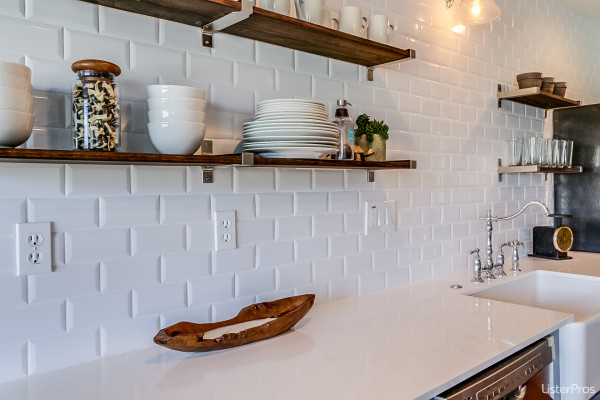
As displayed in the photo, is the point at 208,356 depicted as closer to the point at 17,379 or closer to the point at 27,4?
the point at 17,379

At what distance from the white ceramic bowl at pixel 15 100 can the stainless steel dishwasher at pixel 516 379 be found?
1.07 metres

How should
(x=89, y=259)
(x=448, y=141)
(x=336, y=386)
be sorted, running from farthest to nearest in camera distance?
(x=448, y=141) → (x=89, y=259) → (x=336, y=386)

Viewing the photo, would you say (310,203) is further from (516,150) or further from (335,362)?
(516,150)

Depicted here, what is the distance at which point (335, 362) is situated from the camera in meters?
1.22

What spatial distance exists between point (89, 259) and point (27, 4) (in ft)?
2.00

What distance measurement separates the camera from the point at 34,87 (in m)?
1.15

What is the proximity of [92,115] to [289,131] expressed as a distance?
0.51 meters

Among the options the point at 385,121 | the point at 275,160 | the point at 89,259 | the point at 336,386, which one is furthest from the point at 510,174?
the point at 89,259

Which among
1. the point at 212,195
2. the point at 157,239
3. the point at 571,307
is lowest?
the point at 571,307

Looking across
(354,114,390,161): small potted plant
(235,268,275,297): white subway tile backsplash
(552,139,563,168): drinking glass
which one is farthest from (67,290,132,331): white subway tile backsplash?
(552,139,563,168): drinking glass

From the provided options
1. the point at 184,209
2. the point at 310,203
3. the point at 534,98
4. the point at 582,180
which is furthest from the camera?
the point at 582,180

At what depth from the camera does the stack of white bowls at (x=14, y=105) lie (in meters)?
0.96

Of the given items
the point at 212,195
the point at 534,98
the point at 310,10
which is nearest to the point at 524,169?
the point at 534,98

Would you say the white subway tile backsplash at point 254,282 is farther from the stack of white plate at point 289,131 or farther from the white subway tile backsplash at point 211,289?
the stack of white plate at point 289,131
